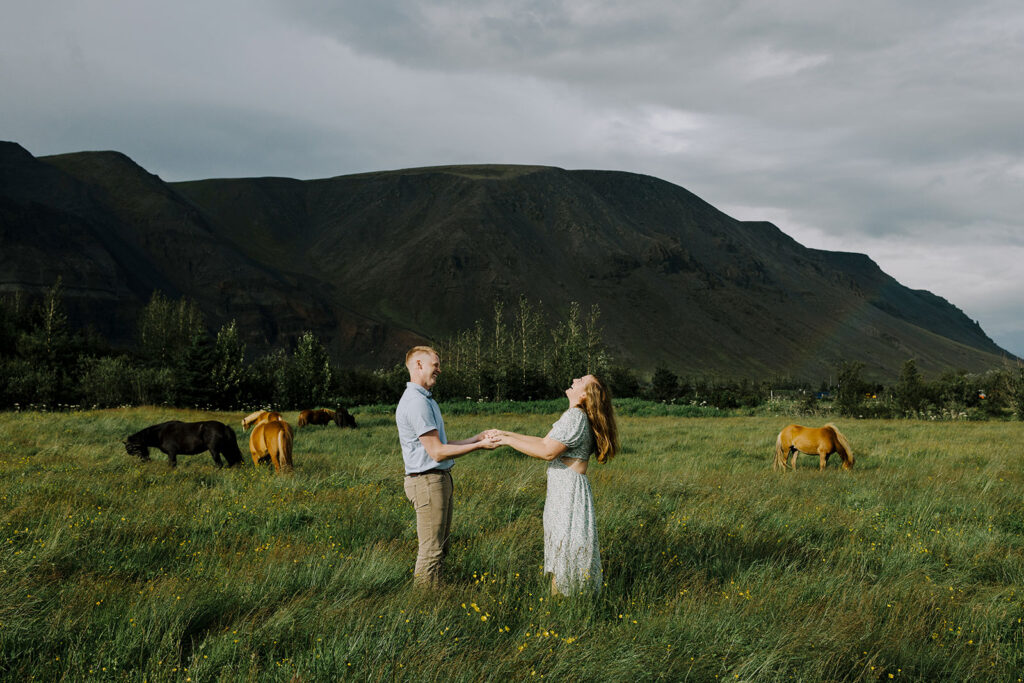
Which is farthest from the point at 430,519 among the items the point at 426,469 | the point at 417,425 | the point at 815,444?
the point at 815,444

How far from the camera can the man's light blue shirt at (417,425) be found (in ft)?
16.0

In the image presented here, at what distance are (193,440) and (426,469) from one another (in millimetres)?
9024

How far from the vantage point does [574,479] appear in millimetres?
4910

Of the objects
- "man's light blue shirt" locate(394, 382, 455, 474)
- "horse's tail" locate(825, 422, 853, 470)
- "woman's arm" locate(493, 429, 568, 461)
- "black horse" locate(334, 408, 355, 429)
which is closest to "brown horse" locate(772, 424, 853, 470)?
"horse's tail" locate(825, 422, 853, 470)

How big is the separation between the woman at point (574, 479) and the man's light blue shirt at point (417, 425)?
1.70 ft

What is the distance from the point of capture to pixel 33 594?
4.47m

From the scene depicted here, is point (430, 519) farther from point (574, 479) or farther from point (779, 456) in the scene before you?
point (779, 456)

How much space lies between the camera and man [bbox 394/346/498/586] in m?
4.92

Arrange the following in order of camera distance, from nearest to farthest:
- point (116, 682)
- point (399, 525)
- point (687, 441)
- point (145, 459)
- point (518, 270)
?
point (116, 682)
point (399, 525)
point (145, 459)
point (687, 441)
point (518, 270)

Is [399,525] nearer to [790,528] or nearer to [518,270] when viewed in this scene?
[790,528]

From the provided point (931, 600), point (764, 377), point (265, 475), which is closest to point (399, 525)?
point (265, 475)

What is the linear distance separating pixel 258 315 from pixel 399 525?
136091 mm

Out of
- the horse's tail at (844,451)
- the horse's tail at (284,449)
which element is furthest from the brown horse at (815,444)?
the horse's tail at (284,449)

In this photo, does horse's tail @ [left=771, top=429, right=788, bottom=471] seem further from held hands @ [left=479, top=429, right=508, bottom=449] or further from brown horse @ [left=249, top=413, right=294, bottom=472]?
held hands @ [left=479, top=429, right=508, bottom=449]
